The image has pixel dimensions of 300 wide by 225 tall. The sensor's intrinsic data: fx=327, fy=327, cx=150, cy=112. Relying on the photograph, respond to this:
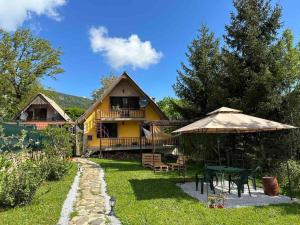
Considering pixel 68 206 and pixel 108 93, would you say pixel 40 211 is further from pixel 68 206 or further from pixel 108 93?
pixel 108 93

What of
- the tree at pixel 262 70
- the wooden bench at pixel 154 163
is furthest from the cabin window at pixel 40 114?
the tree at pixel 262 70

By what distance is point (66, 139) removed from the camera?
19.0 metres

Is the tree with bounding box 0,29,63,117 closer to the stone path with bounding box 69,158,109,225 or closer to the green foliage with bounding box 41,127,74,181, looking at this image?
the green foliage with bounding box 41,127,74,181

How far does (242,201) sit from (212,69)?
15.0m

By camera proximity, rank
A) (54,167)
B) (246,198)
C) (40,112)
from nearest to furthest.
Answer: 1. (246,198)
2. (54,167)
3. (40,112)

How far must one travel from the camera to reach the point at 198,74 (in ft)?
78.6

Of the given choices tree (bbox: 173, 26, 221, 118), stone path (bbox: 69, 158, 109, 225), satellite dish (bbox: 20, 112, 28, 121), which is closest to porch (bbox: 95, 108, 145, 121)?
tree (bbox: 173, 26, 221, 118)

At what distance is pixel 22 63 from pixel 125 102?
618 inches

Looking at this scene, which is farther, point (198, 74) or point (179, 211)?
point (198, 74)

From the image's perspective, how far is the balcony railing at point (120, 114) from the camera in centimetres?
2864

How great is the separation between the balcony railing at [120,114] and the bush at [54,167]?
13.8m

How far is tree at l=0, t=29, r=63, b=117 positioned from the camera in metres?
38.2

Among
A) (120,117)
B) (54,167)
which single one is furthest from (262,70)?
(120,117)

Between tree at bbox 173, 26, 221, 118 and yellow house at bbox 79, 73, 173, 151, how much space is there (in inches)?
195
